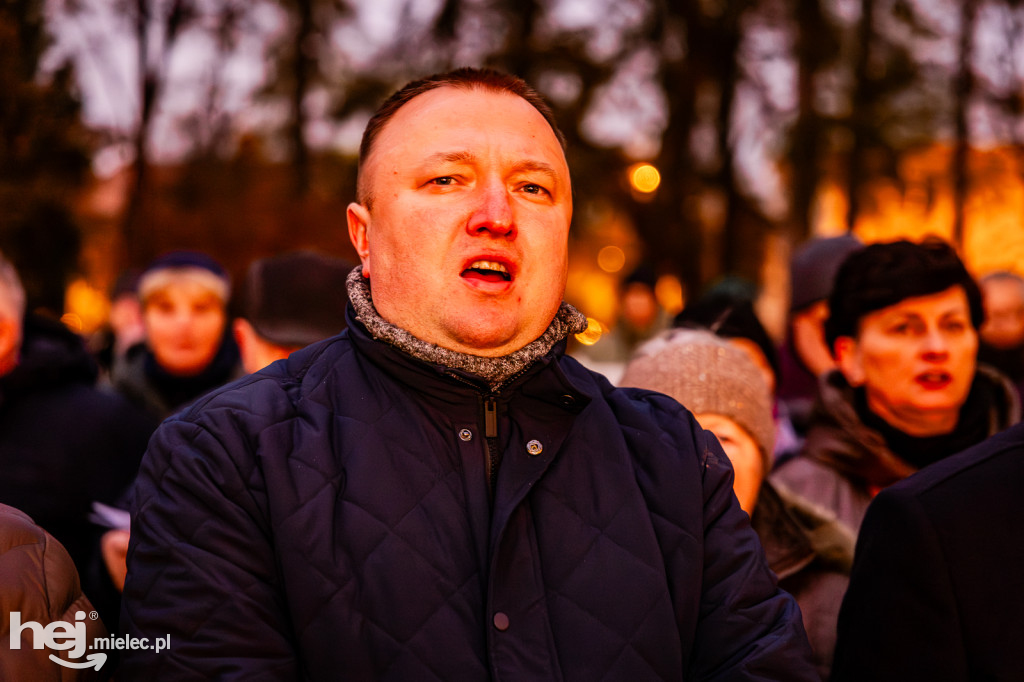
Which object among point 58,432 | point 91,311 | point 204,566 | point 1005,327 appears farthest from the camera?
point 91,311

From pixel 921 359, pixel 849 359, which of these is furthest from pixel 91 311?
pixel 921 359

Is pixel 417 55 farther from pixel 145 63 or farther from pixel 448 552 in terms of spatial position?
pixel 448 552

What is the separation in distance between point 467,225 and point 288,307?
5.69 feet

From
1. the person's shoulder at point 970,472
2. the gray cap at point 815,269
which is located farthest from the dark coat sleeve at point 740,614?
the gray cap at point 815,269

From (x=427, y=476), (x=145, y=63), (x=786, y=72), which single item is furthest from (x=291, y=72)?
(x=427, y=476)

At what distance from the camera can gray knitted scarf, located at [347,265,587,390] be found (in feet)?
6.27

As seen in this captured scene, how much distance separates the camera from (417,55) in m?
13.1

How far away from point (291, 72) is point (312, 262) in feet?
39.8

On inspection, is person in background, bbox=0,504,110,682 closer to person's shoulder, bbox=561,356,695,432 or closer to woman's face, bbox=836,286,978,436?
person's shoulder, bbox=561,356,695,432

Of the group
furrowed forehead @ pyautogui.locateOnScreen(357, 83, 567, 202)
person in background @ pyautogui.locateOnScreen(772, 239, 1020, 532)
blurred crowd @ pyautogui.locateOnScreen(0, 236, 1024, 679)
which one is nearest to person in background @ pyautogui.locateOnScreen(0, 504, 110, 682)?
blurred crowd @ pyautogui.locateOnScreen(0, 236, 1024, 679)

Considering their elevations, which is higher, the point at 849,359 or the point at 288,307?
the point at 288,307

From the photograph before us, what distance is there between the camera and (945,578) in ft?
6.46

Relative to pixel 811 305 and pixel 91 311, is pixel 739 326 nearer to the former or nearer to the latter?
pixel 811 305

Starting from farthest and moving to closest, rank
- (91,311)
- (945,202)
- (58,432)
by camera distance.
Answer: (91,311), (945,202), (58,432)
